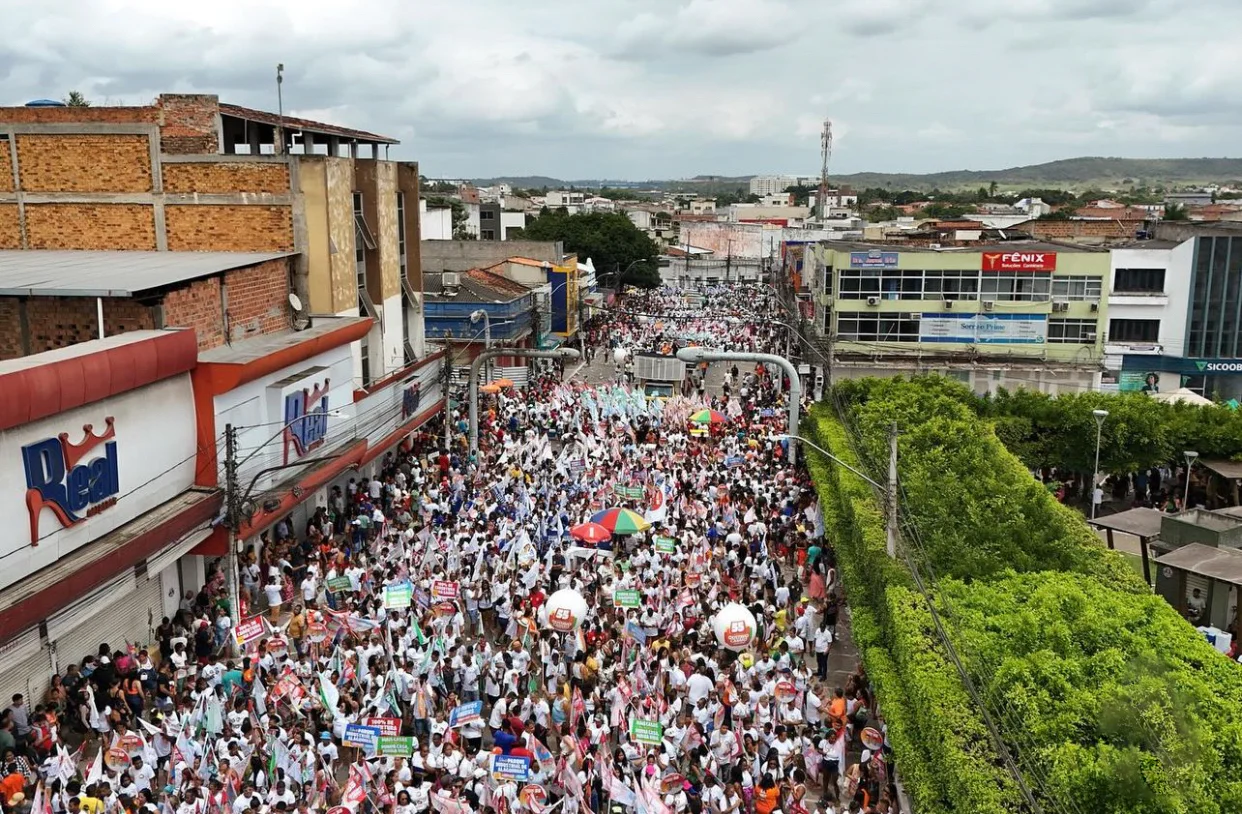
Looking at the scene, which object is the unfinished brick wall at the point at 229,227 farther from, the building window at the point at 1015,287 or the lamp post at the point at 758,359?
the building window at the point at 1015,287

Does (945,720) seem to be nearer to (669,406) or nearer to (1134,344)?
(669,406)

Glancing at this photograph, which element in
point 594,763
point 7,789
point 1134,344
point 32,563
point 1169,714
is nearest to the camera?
point 1169,714

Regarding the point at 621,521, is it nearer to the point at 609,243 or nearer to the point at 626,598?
the point at 626,598

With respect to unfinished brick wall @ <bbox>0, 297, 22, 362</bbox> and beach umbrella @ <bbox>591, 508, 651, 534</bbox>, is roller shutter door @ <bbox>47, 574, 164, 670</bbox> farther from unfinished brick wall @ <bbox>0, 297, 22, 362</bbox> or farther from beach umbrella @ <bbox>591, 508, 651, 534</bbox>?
beach umbrella @ <bbox>591, 508, 651, 534</bbox>

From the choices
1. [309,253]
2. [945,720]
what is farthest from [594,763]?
[309,253]

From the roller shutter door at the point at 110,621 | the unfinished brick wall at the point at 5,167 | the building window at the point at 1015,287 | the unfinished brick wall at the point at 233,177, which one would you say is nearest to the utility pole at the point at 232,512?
the roller shutter door at the point at 110,621

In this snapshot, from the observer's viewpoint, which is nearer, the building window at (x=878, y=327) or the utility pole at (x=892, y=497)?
the utility pole at (x=892, y=497)

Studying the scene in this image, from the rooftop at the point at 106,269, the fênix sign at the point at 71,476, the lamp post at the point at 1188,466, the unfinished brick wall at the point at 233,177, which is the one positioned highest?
the unfinished brick wall at the point at 233,177
